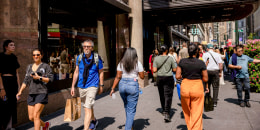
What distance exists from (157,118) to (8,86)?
11.5 feet

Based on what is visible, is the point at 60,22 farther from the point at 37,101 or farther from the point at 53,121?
the point at 37,101

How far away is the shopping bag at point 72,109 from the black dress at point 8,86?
1.25 m

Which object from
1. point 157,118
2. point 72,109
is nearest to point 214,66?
point 157,118

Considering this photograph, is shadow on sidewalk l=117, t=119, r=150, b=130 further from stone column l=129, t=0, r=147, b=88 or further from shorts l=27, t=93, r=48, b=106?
stone column l=129, t=0, r=147, b=88

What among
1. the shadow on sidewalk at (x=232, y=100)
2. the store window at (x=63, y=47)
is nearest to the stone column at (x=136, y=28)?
the store window at (x=63, y=47)

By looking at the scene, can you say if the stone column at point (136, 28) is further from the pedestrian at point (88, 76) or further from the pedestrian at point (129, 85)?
the pedestrian at point (129, 85)

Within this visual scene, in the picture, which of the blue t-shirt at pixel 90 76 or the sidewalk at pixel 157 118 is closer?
the blue t-shirt at pixel 90 76

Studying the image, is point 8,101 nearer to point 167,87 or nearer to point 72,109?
point 72,109

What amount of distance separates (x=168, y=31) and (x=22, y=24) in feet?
58.2

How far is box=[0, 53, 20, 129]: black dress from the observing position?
4.57 m

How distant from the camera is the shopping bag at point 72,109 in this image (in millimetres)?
4422

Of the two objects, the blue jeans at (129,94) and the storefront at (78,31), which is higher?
the storefront at (78,31)

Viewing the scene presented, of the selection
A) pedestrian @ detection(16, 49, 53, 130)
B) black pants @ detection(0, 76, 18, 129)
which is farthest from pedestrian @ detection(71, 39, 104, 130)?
black pants @ detection(0, 76, 18, 129)

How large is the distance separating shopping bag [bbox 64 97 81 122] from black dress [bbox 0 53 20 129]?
125 centimetres
